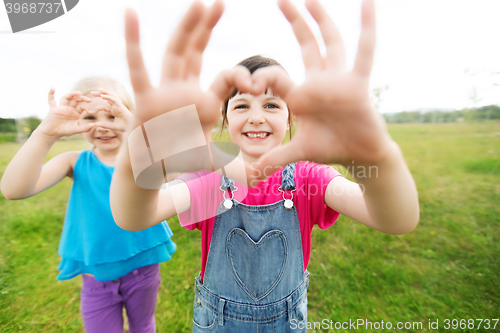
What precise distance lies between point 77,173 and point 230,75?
128 cm

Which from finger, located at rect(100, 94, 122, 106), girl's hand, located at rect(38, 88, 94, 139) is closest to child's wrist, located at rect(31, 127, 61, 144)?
girl's hand, located at rect(38, 88, 94, 139)

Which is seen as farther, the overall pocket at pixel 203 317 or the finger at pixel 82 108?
the finger at pixel 82 108

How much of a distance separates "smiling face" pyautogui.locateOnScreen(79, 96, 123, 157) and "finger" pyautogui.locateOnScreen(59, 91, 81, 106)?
0.08m

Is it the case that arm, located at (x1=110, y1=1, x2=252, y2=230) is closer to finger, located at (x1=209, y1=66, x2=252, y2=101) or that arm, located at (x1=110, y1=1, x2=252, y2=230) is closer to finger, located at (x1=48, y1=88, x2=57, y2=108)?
finger, located at (x1=209, y1=66, x2=252, y2=101)

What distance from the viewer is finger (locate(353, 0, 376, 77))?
0.52 m

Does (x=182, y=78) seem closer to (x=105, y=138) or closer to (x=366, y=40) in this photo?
(x=366, y=40)

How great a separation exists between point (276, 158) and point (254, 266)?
26.6 inches

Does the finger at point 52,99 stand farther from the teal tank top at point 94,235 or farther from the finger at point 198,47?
the finger at point 198,47

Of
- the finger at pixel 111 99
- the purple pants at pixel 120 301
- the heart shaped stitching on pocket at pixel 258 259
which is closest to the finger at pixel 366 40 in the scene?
the heart shaped stitching on pocket at pixel 258 259

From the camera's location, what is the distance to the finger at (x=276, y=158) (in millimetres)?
591

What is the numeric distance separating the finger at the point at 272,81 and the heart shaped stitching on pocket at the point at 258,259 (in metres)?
0.68

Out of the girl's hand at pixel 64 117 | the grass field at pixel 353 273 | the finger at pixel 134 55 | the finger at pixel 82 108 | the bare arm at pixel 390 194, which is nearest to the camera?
the finger at pixel 134 55

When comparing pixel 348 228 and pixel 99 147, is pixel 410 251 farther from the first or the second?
pixel 99 147
